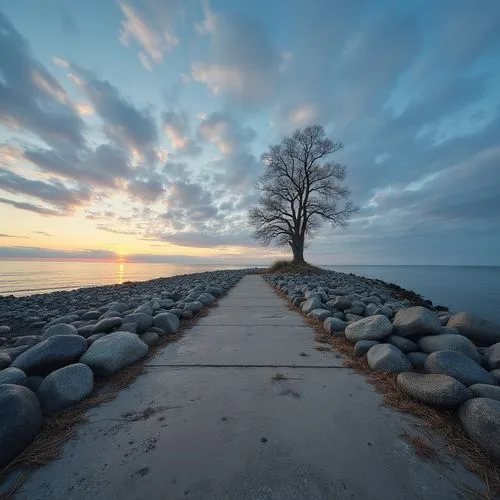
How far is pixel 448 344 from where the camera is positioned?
2.63 meters

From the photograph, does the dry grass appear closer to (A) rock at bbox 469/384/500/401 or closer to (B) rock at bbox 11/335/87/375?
(A) rock at bbox 469/384/500/401

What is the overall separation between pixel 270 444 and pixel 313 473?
0.93 ft

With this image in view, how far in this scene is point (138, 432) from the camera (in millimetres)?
1606

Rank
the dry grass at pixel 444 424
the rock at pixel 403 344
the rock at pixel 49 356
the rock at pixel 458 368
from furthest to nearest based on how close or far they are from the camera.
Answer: the rock at pixel 403 344
the rock at pixel 49 356
the rock at pixel 458 368
the dry grass at pixel 444 424

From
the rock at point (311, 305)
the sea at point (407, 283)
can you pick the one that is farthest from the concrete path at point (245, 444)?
the sea at point (407, 283)

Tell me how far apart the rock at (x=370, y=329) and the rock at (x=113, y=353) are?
2.52 m

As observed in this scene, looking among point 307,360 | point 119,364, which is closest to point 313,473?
point 307,360

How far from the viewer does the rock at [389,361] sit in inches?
94.0

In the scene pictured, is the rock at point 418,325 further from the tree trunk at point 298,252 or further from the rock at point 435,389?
the tree trunk at point 298,252

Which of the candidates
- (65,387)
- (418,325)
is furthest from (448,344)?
(65,387)

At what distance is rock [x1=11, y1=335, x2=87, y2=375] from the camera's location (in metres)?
2.24

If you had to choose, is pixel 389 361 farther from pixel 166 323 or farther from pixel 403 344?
pixel 166 323

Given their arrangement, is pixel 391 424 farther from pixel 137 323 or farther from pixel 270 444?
pixel 137 323

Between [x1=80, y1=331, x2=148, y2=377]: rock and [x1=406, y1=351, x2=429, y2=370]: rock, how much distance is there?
286 cm
